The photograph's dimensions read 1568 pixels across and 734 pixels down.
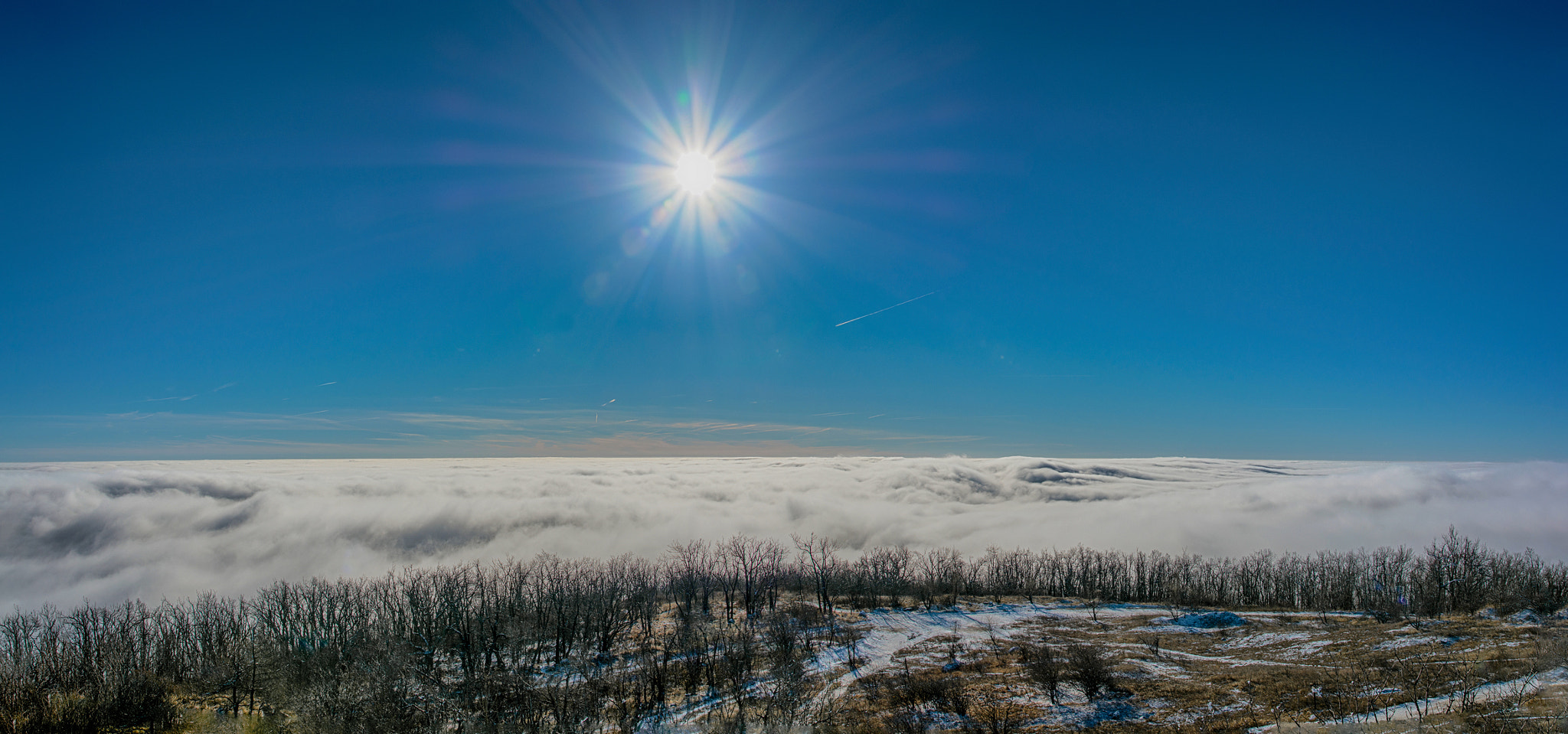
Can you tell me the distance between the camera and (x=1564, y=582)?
380 ft

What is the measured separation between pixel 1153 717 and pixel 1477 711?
1977 cm

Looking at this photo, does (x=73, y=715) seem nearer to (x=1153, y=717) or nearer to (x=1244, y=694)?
(x=1153, y=717)

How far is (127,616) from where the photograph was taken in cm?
10825

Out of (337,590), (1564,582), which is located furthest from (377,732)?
(1564,582)

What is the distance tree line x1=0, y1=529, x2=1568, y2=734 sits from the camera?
170 ft

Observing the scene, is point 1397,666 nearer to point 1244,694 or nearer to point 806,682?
point 1244,694

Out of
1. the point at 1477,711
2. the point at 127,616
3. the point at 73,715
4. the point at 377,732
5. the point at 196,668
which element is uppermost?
the point at 1477,711

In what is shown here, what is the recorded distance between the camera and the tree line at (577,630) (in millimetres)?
51719

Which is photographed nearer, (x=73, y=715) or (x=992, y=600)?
(x=73, y=715)

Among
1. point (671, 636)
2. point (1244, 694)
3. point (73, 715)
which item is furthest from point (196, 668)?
point (1244, 694)

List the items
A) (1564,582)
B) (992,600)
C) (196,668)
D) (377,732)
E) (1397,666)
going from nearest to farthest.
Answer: (377,732) < (1397,666) < (196,668) < (1564,582) < (992,600)

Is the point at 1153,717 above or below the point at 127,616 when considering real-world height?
above

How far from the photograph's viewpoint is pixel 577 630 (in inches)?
4628

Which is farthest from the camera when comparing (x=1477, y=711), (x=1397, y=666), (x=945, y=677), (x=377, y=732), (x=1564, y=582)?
(x=1564, y=582)
